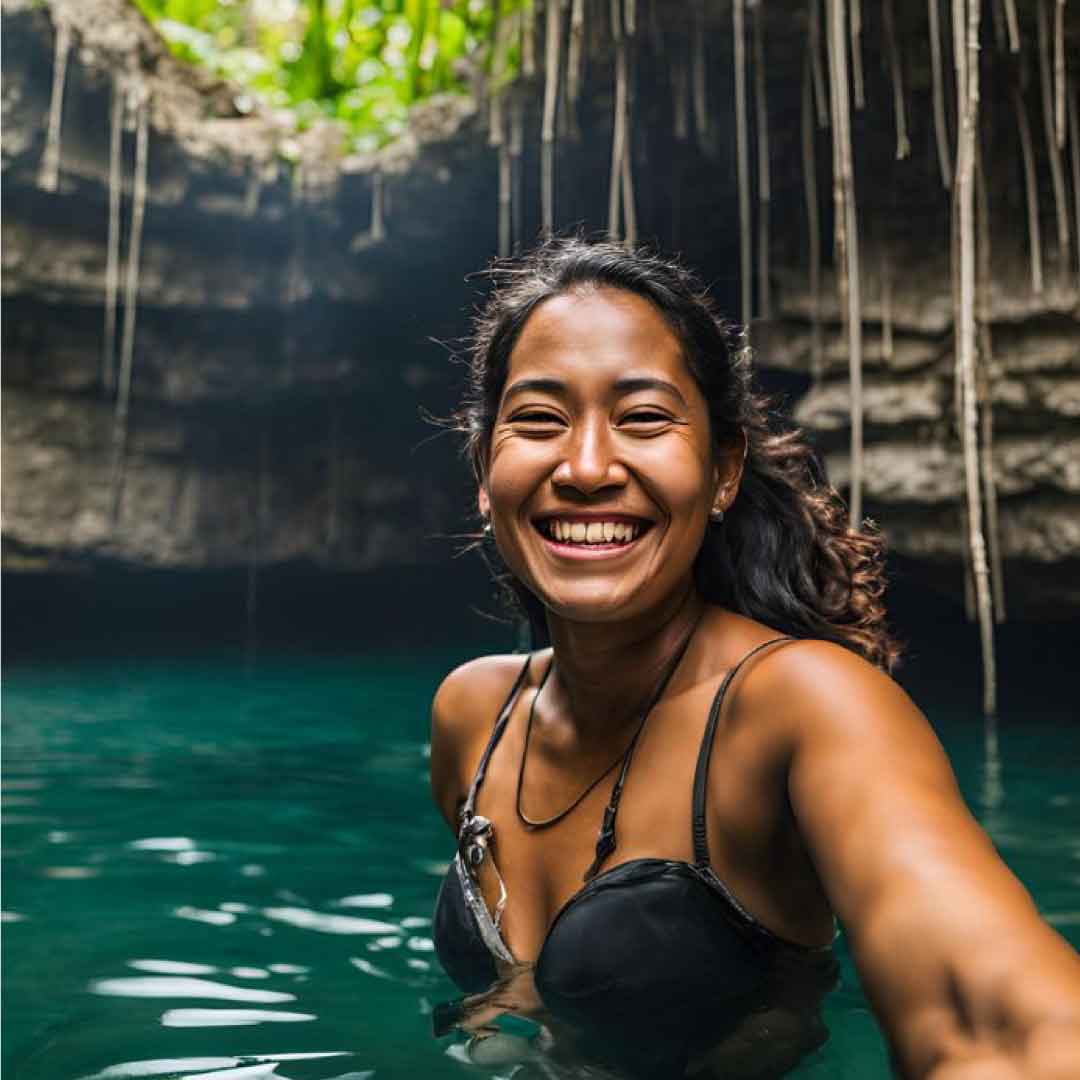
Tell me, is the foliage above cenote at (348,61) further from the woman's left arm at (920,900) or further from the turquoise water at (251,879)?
the woman's left arm at (920,900)

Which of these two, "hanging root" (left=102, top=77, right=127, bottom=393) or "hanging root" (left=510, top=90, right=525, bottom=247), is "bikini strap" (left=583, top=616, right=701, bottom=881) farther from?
"hanging root" (left=102, top=77, right=127, bottom=393)

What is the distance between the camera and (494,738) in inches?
102

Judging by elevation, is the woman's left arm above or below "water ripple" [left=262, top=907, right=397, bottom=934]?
above

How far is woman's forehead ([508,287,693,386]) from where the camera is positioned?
2076 mm

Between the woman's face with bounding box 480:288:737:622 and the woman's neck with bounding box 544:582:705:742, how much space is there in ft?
0.32

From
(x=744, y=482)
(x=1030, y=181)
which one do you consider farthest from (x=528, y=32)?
(x=744, y=482)

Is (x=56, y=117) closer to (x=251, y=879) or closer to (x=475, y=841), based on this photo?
(x=251, y=879)

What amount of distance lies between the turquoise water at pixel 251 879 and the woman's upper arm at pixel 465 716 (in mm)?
520

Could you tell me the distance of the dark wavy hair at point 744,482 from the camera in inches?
85.3

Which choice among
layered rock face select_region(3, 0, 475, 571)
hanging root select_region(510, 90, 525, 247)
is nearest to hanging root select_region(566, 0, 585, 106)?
hanging root select_region(510, 90, 525, 247)

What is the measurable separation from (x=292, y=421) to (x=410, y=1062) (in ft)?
28.2

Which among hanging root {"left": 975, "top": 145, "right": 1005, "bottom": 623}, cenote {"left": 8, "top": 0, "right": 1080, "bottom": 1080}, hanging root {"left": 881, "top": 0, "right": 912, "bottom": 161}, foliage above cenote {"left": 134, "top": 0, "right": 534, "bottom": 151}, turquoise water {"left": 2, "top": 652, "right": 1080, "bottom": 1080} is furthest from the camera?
foliage above cenote {"left": 134, "top": 0, "right": 534, "bottom": 151}

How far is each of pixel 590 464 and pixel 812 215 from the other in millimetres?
4784

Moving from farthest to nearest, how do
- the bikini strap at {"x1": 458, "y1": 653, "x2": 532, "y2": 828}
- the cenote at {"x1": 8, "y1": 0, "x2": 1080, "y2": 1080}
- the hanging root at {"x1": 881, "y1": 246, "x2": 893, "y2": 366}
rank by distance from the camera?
the hanging root at {"x1": 881, "y1": 246, "x2": 893, "y2": 366} < the cenote at {"x1": 8, "y1": 0, "x2": 1080, "y2": 1080} < the bikini strap at {"x1": 458, "y1": 653, "x2": 532, "y2": 828}
